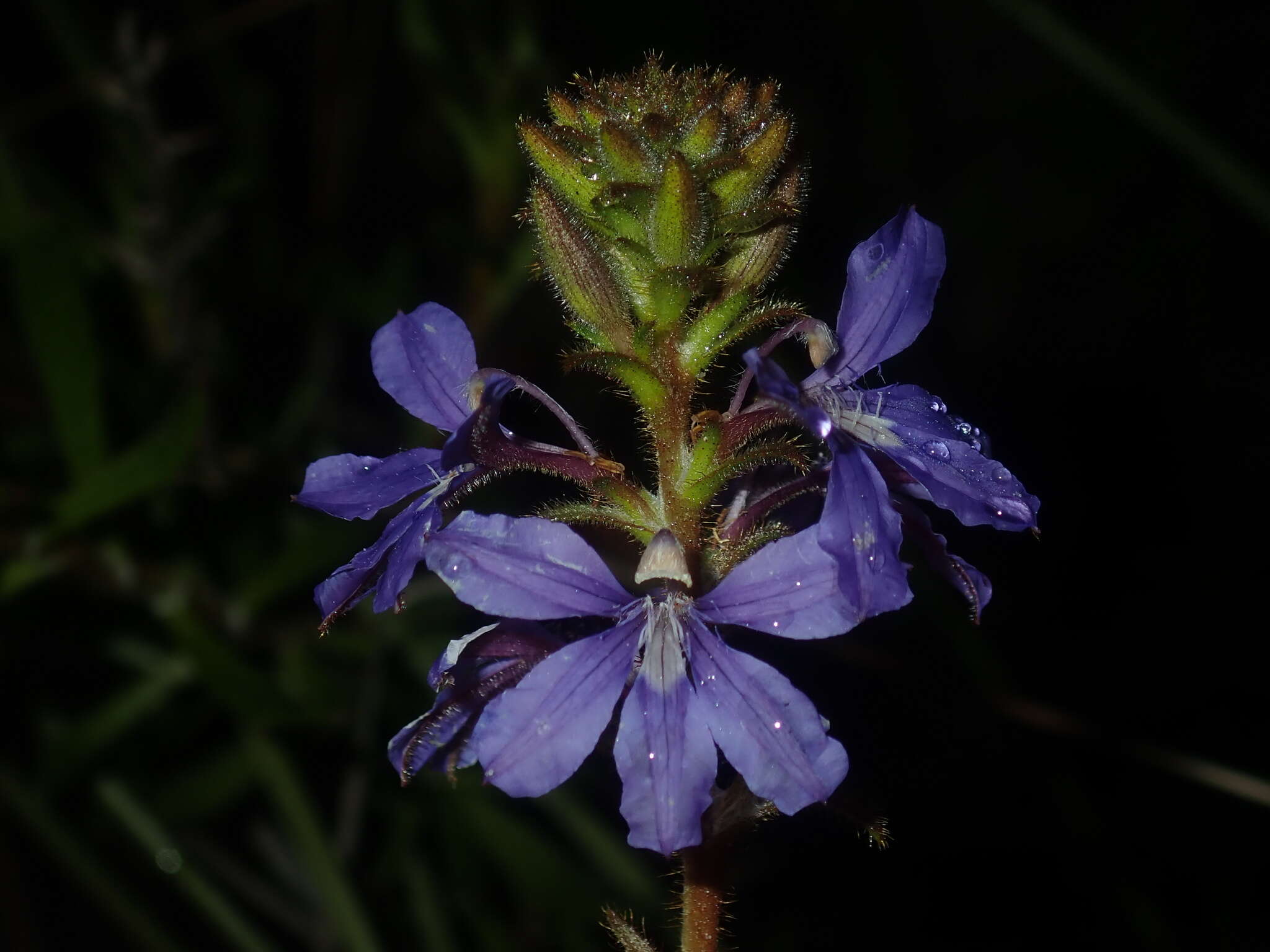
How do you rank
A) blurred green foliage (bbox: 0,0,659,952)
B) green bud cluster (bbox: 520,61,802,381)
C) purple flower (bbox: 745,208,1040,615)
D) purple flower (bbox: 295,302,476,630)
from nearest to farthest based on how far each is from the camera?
1. purple flower (bbox: 745,208,1040,615)
2. green bud cluster (bbox: 520,61,802,381)
3. purple flower (bbox: 295,302,476,630)
4. blurred green foliage (bbox: 0,0,659,952)

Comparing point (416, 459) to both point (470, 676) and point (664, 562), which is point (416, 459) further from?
point (664, 562)

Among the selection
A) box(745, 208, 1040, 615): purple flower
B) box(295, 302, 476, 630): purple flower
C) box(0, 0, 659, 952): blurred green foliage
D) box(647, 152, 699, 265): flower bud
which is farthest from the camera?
box(0, 0, 659, 952): blurred green foliage

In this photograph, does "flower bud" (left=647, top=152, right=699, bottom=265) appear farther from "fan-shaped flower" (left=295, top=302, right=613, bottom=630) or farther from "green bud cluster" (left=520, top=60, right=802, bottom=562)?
"fan-shaped flower" (left=295, top=302, right=613, bottom=630)

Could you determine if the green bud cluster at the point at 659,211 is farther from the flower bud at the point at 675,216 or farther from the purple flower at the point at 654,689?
the purple flower at the point at 654,689

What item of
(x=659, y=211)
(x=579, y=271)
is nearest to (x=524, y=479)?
(x=579, y=271)

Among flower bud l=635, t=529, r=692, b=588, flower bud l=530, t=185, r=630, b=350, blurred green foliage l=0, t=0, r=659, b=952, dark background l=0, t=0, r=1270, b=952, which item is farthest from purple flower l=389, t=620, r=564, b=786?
blurred green foliage l=0, t=0, r=659, b=952

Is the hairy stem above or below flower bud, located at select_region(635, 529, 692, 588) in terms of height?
below

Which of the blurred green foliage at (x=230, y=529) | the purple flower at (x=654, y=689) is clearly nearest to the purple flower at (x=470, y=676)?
the purple flower at (x=654, y=689)

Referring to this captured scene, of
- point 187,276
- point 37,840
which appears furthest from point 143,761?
point 187,276
